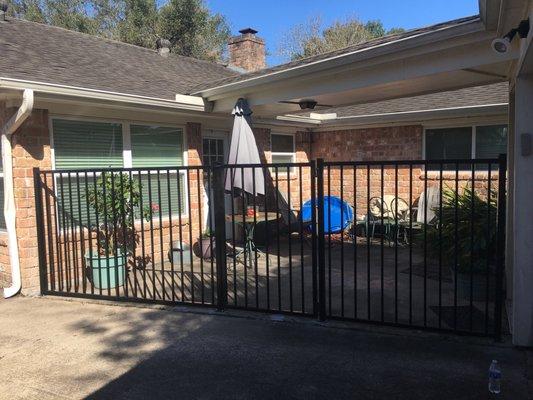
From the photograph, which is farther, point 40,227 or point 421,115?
point 421,115

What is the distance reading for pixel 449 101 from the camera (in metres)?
9.29

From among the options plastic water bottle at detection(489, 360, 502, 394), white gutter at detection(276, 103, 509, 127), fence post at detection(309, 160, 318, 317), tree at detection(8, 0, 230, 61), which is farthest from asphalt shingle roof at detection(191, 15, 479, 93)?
tree at detection(8, 0, 230, 61)

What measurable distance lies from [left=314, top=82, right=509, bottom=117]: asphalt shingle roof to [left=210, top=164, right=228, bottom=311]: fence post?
4.00 metres

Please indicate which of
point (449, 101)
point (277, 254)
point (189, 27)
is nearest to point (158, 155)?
point (277, 254)

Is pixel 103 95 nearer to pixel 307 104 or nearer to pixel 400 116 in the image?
pixel 307 104

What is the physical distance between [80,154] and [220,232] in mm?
2900

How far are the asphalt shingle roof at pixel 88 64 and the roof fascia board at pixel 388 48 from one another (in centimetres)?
169

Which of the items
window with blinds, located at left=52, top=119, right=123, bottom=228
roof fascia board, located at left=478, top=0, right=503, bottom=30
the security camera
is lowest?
window with blinds, located at left=52, top=119, right=123, bottom=228

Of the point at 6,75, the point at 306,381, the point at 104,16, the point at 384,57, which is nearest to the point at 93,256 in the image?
the point at 6,75

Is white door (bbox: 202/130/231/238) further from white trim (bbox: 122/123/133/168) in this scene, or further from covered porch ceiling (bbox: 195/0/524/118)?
white trim (bbox: 122/123/133/168)

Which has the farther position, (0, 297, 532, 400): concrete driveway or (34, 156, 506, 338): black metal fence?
(34, 156, 506, 338): black metal fence

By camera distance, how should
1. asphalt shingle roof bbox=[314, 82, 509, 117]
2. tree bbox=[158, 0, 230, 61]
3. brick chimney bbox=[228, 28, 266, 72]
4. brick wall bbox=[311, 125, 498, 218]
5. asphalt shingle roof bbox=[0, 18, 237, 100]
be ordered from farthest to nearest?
tree bbox=[158, 0, 230, 61], brick chimney bbox=[228, 28, 266, 72], brick wall bbox=[311, 125, 498, 218], asphalt shingle roof bbox=[314, 82, 509, 117], asphalt shingle roof bbox=[0, 18, 237, 100]

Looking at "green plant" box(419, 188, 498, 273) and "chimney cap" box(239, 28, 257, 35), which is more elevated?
"chimney cap" box(239, 28, 257, 35)

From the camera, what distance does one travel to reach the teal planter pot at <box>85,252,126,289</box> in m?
6.08
